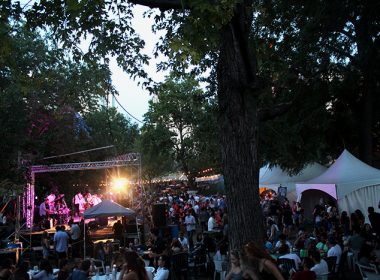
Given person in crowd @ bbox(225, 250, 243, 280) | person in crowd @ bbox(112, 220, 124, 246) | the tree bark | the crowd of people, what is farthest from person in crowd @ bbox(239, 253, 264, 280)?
person in crowd @ bbox(112, 220, 124, 246)

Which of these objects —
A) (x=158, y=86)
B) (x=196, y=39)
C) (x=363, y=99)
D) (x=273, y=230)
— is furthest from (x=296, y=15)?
(x=196, y=39)

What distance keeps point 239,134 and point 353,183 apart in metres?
12.0

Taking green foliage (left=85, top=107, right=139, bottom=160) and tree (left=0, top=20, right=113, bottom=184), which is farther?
green foliage (left=85, top=107, right=139, bottom=160)

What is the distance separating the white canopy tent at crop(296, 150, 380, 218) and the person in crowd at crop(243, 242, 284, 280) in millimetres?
12011

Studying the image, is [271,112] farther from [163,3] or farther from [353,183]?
[353,183]

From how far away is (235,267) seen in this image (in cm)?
651

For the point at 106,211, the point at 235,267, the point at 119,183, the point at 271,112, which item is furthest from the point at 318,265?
the point at 119,183

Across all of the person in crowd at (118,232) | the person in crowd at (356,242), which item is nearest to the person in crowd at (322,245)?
the person in crowd at (356,242)

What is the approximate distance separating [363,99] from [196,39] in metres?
17.3

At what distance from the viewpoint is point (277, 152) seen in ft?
71.3

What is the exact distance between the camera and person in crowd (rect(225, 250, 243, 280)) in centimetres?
642

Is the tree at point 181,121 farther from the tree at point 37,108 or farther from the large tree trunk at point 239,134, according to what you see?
the large tree trunk at point 239,134

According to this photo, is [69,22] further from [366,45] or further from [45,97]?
[45,97]

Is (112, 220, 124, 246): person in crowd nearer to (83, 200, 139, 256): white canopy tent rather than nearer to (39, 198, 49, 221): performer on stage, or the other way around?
(83, 200, 139, 256): white canopy tent
